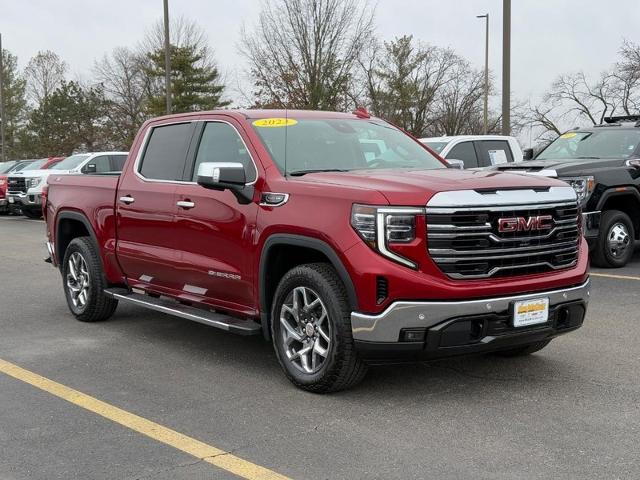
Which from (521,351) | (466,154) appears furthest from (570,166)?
(521,351)

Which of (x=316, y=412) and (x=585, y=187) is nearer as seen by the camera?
(x=316, y=412)

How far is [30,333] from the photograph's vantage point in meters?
6.87

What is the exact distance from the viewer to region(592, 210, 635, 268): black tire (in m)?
9.89

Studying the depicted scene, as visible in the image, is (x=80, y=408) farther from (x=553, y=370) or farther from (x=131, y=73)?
(x=131, y=73)

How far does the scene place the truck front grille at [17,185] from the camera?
71.6 ft

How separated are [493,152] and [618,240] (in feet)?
12.3

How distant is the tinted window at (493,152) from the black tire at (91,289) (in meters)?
7.87

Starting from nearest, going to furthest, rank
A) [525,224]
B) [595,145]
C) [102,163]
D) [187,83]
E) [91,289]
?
[525,224] → [91,289] → [595,145] → [102,163] → [187,83]

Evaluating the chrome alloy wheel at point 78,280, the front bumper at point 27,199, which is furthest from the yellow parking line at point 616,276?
the front bumper at point 27,199

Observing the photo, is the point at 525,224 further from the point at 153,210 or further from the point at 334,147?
the point at 153,210

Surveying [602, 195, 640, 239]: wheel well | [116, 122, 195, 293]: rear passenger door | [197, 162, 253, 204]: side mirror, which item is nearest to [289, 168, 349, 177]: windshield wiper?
[197, 162, 253, 204]: side mirror

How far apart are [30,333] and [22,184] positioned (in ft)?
53.7

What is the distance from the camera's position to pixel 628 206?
10336 millimetres

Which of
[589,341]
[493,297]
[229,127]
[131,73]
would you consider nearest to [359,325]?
[493,297]
